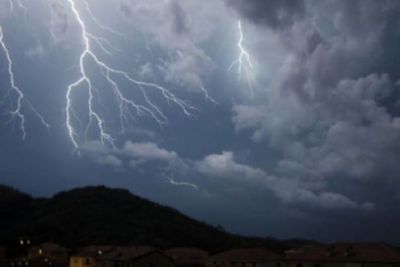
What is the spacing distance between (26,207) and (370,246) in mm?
94600

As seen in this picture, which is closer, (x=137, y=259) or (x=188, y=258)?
(x=137, y=259)

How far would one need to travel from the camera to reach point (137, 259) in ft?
191

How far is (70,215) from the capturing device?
351 ft

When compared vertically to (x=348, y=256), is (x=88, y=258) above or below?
above

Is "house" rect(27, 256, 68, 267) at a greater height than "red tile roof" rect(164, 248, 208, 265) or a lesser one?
lesser

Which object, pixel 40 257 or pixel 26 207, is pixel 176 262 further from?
pixel 26 207

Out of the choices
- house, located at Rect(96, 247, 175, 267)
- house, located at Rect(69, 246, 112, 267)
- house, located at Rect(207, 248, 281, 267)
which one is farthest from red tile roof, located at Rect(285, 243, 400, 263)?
house, located at Rect(69, 246, 112, 267)

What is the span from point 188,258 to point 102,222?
148 feet

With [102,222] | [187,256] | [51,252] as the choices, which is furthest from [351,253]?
[102,222]

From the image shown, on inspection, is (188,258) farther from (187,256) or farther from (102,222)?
(102,222)

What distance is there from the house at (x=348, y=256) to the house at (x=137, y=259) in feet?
53.8

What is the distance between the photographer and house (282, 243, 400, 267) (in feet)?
133

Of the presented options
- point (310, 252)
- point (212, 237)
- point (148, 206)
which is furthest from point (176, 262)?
point (148, 206)

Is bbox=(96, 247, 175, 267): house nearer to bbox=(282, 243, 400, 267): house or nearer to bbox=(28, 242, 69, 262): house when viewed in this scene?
bbox=(28, 242, 69, 262): house
